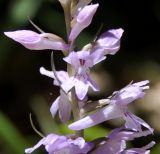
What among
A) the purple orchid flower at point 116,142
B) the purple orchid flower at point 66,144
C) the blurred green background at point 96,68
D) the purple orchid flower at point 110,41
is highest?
the purple orchid flower at point 110,41

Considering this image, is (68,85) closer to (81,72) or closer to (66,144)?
(81,72)

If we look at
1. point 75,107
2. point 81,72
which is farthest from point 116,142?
point 81,72

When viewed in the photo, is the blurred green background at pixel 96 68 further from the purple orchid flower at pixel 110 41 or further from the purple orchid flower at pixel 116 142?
the purple orchid flower at pixel 110 41

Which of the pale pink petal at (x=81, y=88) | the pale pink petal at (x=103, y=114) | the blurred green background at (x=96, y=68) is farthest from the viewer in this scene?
the blurred green background at (x=96, y=68)

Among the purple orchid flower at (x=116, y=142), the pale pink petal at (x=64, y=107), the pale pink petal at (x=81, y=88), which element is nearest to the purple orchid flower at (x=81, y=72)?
the pale pink petal at (x=81, y=88)

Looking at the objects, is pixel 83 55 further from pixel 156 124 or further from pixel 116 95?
pixel 156 124

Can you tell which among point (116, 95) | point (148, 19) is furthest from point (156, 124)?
point (116, 95)
